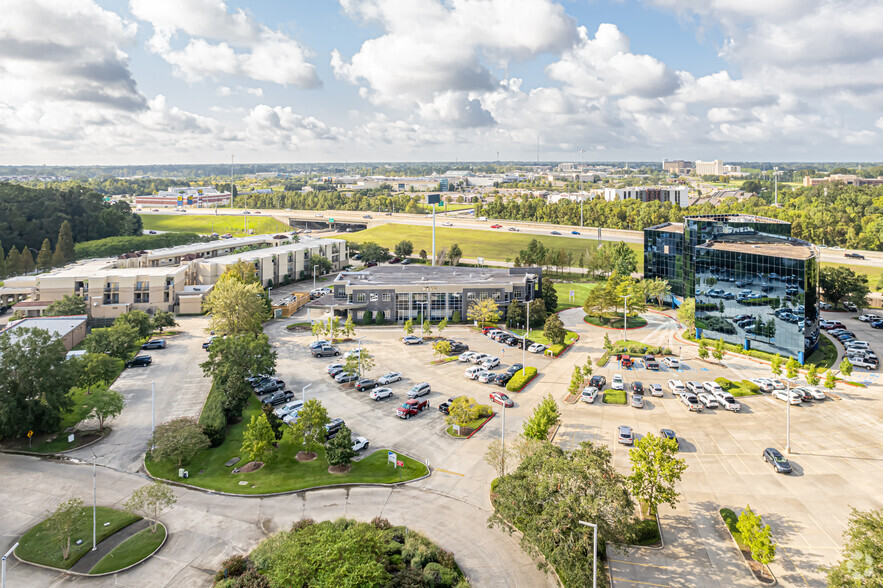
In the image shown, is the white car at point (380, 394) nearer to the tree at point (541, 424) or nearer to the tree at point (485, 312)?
the tree at point (541, 424)

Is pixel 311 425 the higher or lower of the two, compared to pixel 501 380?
higher

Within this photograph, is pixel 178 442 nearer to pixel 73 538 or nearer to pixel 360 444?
pixel 73 538

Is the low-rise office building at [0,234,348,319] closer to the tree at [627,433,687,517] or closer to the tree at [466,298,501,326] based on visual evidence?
the tree at [466,298,501,326]

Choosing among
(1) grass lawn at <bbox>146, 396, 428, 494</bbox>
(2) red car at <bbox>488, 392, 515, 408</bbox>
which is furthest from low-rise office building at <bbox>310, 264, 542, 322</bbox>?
(1) grass lawn at <bbox>146, 396, 428, 494</bbox>

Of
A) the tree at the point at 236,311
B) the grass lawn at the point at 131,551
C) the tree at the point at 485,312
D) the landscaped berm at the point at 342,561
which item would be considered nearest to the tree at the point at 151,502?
the grass lawn at the point at 131,551

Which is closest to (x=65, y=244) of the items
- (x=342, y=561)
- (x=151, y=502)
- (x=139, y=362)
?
(x=139, y=362)

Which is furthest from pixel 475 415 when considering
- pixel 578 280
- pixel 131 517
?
pixel 578 280
